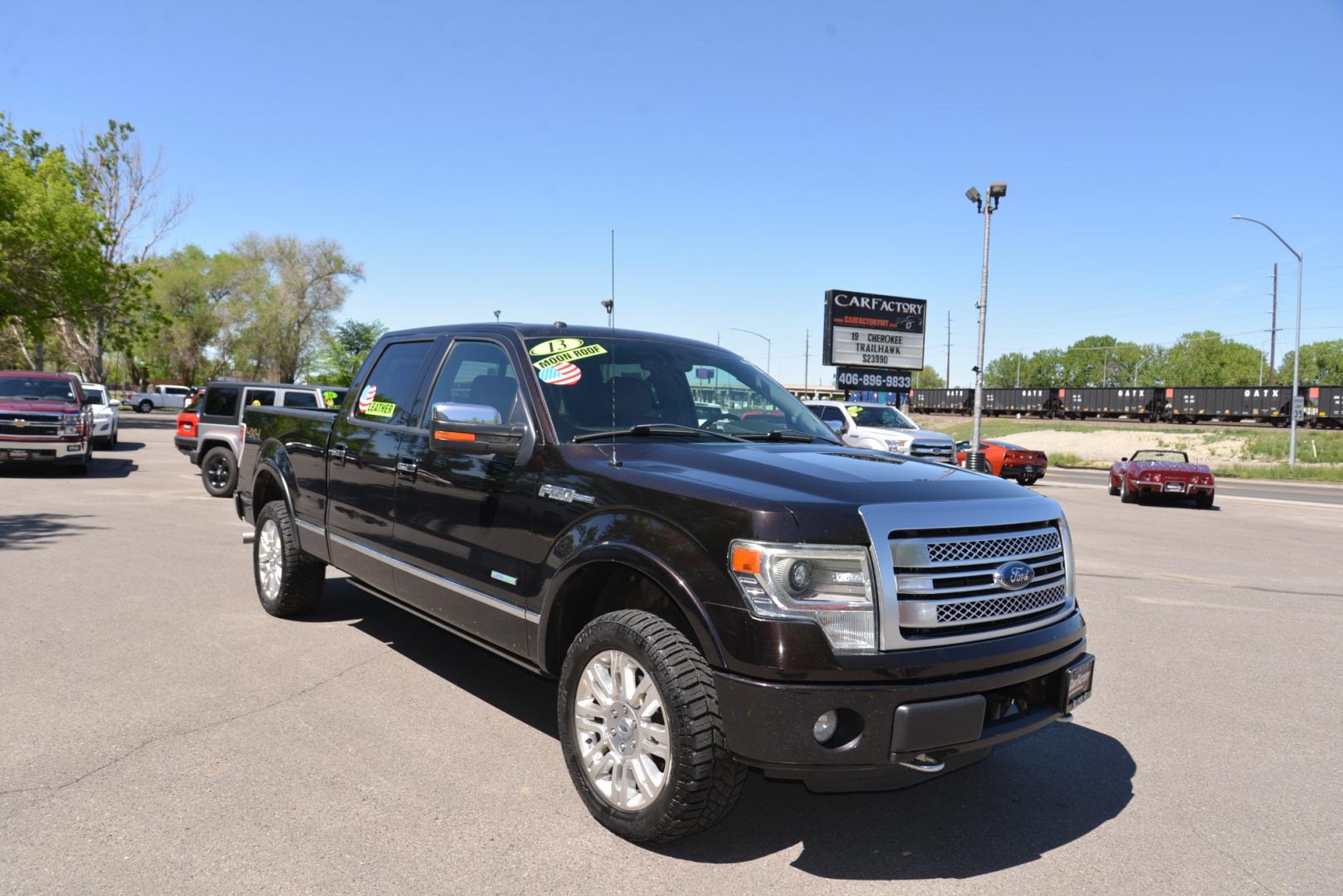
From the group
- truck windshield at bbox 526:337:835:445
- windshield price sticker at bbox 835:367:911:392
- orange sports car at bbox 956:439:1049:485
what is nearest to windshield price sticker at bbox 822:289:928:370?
windshield price sticker at bbox 835:367:911:392

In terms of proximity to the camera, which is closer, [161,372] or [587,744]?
[587,744]

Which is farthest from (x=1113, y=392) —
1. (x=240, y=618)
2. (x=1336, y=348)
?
(x=1336, y=348)

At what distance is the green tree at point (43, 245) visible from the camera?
31.4 meters

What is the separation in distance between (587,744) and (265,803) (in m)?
1.29

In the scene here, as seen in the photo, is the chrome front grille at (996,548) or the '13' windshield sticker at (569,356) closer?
the chrome front grille at (996,548)

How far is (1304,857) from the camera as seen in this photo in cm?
340

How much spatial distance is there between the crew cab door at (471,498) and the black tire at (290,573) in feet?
5.44

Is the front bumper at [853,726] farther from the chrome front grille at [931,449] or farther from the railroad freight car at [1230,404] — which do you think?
the railroad freight car at [1230,404]

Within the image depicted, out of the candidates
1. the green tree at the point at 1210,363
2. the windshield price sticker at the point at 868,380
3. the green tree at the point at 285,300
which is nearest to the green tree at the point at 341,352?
the green tree at the point at 285,300

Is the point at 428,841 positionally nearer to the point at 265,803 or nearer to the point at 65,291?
the point at 265,803

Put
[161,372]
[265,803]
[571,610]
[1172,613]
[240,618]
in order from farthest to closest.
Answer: [161,372]
[1172,613]
[240,618]
[571,610]
[265,803]

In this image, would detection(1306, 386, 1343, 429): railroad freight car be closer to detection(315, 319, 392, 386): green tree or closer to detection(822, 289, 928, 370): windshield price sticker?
detection(822, 289, 928, 370): windshield price sticker

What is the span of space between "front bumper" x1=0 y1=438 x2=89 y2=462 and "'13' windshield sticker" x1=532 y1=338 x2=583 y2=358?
15.1m

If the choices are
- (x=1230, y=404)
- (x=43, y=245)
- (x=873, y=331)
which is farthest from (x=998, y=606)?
(x=1230, y=404)
